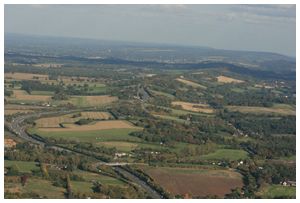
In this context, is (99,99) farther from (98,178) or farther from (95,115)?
(98,178)

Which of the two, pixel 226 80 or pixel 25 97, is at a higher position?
A: pixel 25 97

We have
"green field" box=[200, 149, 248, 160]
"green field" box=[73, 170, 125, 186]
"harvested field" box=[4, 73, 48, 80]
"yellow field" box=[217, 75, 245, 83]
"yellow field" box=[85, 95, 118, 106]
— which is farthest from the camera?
"yellow field" box=[217, 75, 245, 83]

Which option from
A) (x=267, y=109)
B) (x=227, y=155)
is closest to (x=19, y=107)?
(x=227, y=155)

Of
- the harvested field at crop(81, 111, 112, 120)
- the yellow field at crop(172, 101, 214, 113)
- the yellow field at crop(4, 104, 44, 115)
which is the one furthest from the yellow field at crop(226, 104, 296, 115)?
the yellow field at crop(4, 104, 44, 115)

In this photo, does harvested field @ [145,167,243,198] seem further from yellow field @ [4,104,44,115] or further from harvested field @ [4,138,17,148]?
yellow field @ [4,104,44,115]

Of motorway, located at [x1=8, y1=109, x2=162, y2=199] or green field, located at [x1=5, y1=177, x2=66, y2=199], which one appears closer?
green field, located at [x1=5, y1=177, x2=66, y2=199]

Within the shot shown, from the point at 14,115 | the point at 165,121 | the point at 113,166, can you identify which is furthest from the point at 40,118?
the point at 113,166

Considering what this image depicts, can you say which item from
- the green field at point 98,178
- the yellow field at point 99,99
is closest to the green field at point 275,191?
the green field at point 98,178
